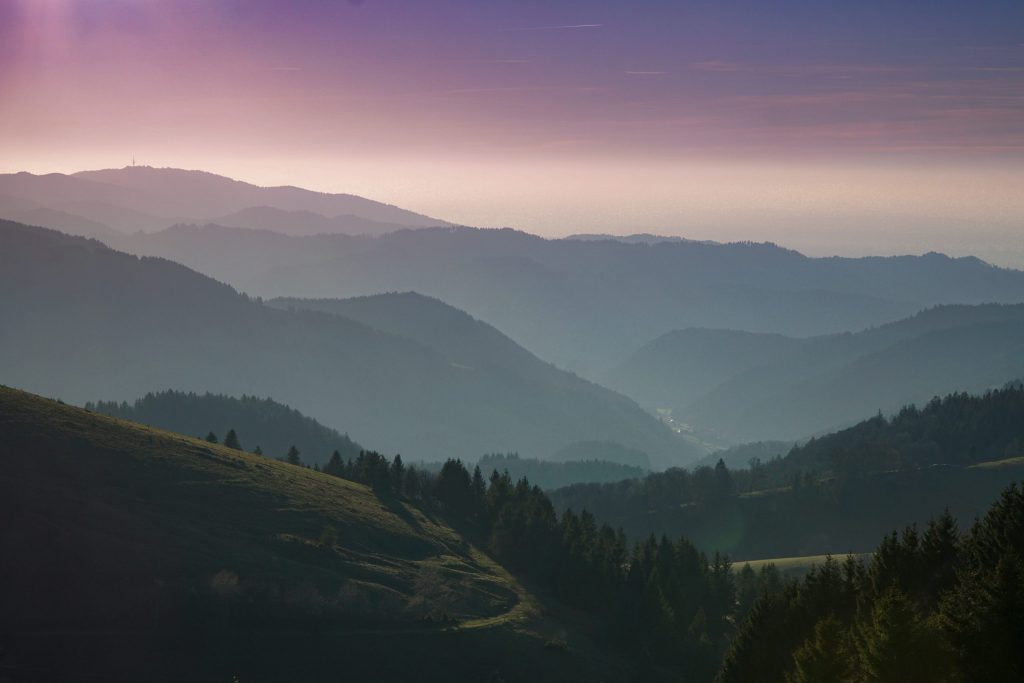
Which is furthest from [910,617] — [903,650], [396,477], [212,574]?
[396,477]

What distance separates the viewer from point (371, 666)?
9069cm

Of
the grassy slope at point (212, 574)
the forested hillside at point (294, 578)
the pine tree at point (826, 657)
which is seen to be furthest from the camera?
the forested hillside at point (294, 578)

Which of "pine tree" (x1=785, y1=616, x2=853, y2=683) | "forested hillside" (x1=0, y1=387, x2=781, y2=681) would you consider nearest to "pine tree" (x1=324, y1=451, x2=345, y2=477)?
"forested hillside" (x1=0, y1=387, x2=781, y2=681)

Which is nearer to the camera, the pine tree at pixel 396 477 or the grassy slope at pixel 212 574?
the grassy slope at pixel 212 574

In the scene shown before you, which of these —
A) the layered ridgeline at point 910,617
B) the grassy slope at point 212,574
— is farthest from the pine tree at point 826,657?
the grassy slope at point 212,574

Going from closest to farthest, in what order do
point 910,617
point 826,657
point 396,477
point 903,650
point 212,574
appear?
point 903,650
point 910,617
point 826,657
point 212,574
point 396,477

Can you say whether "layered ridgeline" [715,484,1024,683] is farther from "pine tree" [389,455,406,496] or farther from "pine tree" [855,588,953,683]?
"pine tree" [389,455,406,496]

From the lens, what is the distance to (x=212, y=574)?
316ft

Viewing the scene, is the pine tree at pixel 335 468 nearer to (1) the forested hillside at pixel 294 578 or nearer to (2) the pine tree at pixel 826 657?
(1) the forested hillside at pixel 294 578

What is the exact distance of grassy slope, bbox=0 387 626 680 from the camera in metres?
85.2

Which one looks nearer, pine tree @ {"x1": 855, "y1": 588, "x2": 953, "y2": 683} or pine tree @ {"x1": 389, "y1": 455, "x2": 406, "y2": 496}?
pine tree @ {"x1": 855, "y1": 588, "x2": 953, "y2": 683}

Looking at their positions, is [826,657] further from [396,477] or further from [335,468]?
[335,468]

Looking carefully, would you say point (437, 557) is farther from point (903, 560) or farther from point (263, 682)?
point (903, 560)

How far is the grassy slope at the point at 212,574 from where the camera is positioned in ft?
280
